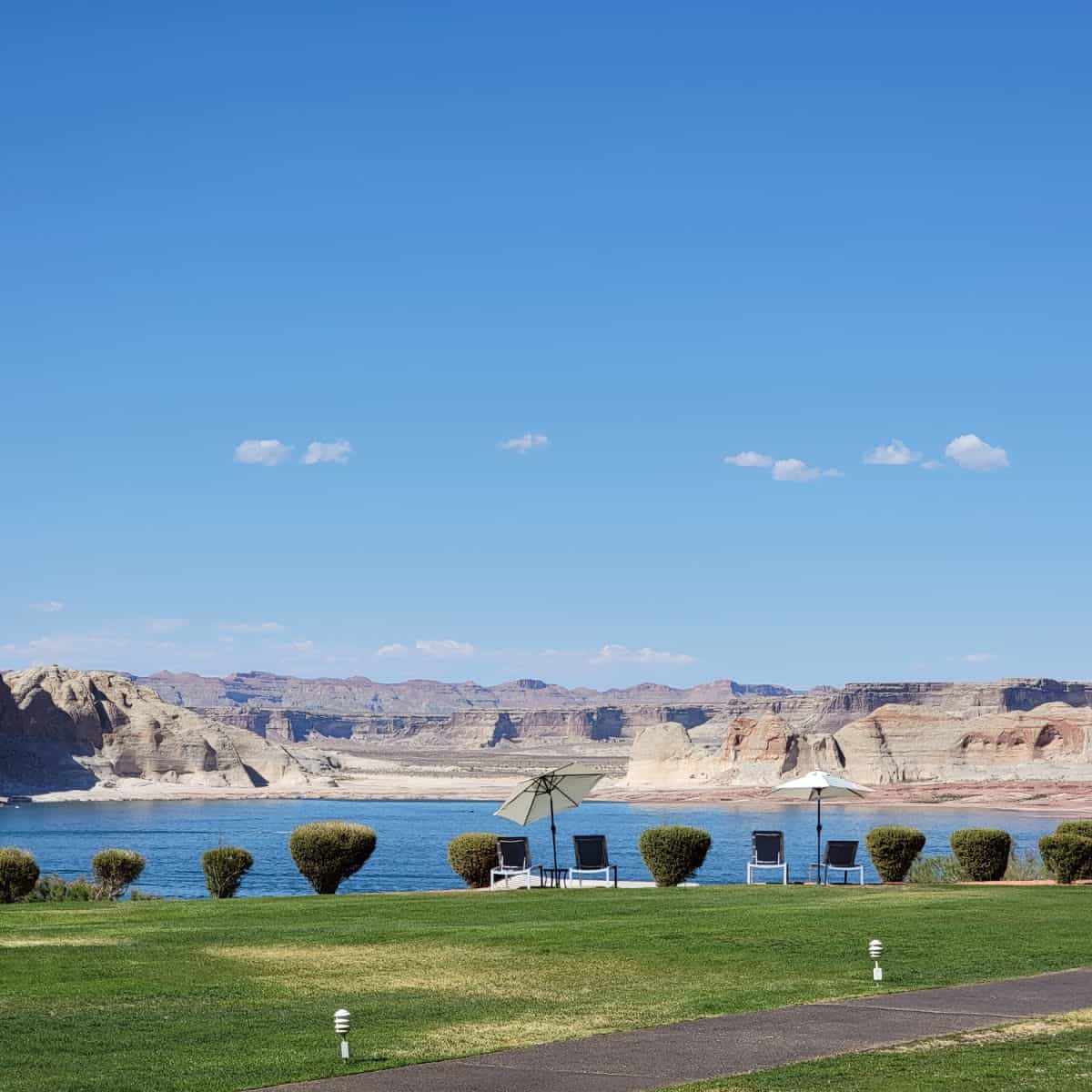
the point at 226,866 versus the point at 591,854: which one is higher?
the point at 226,866

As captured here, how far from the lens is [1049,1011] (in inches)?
494

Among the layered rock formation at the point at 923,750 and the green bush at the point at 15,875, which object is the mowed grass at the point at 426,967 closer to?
the green bush at the point at 15,875

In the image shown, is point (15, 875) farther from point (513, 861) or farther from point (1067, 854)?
point (1067, 854)

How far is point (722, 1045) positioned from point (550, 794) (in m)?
19.1

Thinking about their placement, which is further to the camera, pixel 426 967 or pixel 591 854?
pixel 591 854

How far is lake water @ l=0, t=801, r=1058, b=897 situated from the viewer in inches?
2212

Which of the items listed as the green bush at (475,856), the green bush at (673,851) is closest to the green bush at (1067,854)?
the green bush at (673,851)

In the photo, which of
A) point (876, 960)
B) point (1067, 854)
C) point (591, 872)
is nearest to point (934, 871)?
point (1067, 854)

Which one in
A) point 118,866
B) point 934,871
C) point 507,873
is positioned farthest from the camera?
point 934,871

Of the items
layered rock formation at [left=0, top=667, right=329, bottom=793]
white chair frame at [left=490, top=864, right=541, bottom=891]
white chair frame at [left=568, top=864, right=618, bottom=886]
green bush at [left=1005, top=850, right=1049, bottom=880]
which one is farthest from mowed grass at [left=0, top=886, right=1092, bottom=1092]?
layered rock formation at [left=0, top=667, right=329, bottom=793]

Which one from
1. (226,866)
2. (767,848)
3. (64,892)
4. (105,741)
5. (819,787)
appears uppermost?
(819,787)

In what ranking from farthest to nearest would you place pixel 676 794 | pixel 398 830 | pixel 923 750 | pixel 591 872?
pixel 676 794 < pixel 923 750 < pixel 398 830 < pixel 591 872

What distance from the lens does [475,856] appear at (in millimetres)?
30500

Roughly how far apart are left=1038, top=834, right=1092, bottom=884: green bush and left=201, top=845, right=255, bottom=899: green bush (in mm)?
14852
